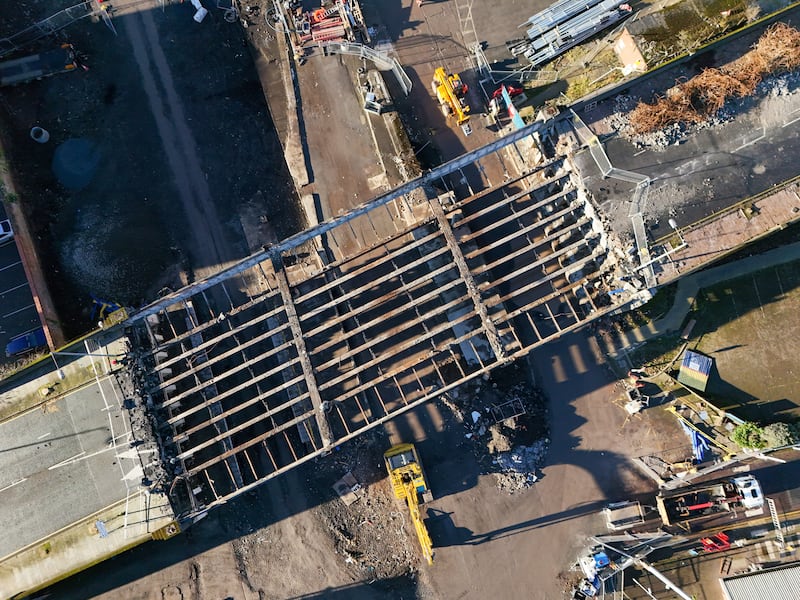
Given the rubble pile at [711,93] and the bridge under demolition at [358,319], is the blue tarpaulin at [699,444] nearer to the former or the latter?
the bridge under demolition at [358,319]

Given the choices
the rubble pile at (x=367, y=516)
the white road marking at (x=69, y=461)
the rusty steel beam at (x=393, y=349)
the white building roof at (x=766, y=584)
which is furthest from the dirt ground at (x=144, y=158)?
the white building roof at (x=766, y=584)

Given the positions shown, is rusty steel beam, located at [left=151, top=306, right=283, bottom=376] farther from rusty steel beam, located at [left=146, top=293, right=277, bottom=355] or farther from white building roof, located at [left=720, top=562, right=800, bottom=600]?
white building roof, located at [left=720, top=562, right=800, bottom=600]

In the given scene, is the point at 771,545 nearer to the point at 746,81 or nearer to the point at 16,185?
the point at 746,81

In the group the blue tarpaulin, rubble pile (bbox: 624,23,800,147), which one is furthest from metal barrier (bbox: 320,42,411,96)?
the blue tarpaulin

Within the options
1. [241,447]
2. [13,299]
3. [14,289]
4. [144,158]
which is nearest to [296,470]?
[241,447]

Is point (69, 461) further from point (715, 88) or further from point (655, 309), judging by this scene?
point (715, 88)

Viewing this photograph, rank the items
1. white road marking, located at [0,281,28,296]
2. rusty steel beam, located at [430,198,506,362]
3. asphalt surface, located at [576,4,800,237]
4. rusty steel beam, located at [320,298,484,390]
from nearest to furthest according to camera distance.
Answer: rusty steel beam, located at [320,298,484,390], rusty steel beam, located at [430,198,506,362], asphalt surface, located at [576,4,800,237], white road marking, located at [0,281,28,296]
